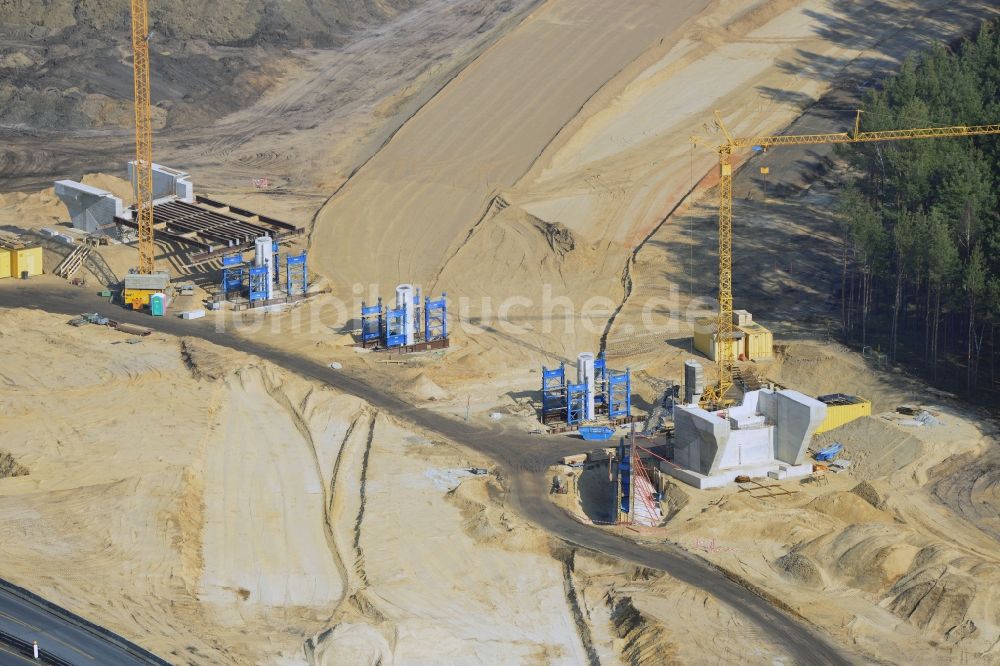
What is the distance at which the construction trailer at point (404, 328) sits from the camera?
244 feet

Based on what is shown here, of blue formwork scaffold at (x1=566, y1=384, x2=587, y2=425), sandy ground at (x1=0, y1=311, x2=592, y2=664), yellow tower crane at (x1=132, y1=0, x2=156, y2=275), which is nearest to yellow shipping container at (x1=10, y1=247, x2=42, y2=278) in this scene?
A: yellow tower crane at (x1=132, y1=0, x2=156, y2=275)

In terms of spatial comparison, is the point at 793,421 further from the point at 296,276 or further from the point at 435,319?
the point at 296,276

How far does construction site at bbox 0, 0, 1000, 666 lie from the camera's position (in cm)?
5016

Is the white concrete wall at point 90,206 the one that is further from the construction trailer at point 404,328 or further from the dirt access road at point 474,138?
the construction trailer at point 404,328

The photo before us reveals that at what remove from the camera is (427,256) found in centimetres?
8356

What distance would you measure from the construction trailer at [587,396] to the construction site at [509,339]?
0.95 feet

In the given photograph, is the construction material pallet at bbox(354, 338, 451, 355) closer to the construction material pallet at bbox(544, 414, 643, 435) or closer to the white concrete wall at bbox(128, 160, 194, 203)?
the construction material pallet at bbox(544, 414, 643, 435)

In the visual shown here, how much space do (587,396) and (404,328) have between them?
458 inches

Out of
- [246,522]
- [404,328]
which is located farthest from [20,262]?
[246,522]

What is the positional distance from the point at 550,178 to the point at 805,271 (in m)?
15.8

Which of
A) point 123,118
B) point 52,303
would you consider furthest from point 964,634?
point 123,118

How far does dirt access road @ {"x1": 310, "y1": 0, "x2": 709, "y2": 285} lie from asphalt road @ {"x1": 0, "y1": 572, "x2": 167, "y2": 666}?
3872cm

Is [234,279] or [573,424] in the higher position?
[234,279]

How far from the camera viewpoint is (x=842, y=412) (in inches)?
2542
